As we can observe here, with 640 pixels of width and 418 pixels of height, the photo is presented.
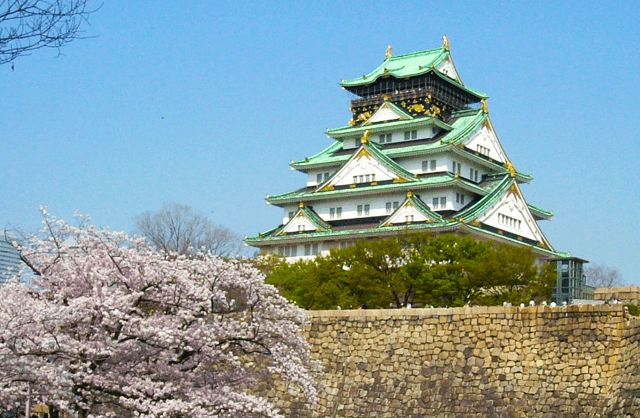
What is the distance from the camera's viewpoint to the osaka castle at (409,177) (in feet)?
170

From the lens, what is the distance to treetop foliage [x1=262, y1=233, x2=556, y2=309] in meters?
38.4

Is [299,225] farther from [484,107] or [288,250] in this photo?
[484,107]

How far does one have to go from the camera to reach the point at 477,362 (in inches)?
1120

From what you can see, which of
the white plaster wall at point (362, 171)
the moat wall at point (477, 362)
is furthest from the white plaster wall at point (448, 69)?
the moat wall at point (477, 362)

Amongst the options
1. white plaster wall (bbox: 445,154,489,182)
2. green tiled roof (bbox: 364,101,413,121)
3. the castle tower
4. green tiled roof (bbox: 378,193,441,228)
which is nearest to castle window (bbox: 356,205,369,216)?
the castle tower

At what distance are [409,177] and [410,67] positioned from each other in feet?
35.0

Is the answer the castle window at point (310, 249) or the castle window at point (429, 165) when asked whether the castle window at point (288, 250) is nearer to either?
the castle window at point (310, 249)

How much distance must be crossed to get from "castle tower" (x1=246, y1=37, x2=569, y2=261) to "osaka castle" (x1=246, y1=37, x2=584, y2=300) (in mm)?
64

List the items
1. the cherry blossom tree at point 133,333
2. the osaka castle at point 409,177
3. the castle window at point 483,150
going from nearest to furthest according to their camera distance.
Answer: the cherry blossom tree at point 133,333, the osaka castle at point 409,177, the castle window at point 483,150

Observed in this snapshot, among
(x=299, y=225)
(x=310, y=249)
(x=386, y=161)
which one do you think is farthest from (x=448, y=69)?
(x=310, y=249)

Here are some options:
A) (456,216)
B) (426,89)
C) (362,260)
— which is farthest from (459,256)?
(426,89)

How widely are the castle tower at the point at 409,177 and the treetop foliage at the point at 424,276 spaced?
21.8ft

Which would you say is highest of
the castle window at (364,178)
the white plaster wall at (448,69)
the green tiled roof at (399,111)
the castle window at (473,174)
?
the white plaster wall at (448,69)

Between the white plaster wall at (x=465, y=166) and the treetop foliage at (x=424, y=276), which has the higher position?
the white plaster wall at (x=465, y=166)
